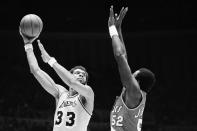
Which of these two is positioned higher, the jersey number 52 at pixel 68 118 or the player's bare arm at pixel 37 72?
the player's bare arm at pixel 37 72

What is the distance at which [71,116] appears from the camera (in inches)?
194

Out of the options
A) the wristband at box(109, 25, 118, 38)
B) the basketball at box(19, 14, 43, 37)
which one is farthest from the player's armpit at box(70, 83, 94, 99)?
the basketball at box(19, 14, 43, 37)

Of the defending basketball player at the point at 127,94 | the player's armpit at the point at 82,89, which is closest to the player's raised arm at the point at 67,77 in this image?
the player's armpit at the point at 82,89

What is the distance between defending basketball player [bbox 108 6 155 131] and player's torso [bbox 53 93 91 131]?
0.88m

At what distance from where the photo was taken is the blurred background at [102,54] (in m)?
13.3

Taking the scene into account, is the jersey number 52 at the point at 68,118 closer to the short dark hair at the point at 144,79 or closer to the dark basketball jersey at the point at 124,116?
the dark basketball jersey at the point at 124,116

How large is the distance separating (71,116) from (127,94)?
1.18 meters

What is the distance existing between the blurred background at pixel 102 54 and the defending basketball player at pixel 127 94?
8370 mm

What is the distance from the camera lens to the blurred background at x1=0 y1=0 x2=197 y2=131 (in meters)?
13.3

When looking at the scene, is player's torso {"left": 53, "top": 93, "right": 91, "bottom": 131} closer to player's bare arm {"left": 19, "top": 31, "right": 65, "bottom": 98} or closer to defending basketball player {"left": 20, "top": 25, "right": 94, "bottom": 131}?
defending basketball player {"left": 20, "top": 25, "right": 94, "bottom": 131}

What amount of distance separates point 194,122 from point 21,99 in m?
5.63

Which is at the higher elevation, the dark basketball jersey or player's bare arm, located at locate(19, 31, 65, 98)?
player's bare arm, located at locate(19, 31, 65, 98)

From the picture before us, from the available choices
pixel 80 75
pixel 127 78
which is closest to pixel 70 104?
pixel 80 75

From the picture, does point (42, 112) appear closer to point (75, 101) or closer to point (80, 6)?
point (80, 6)
